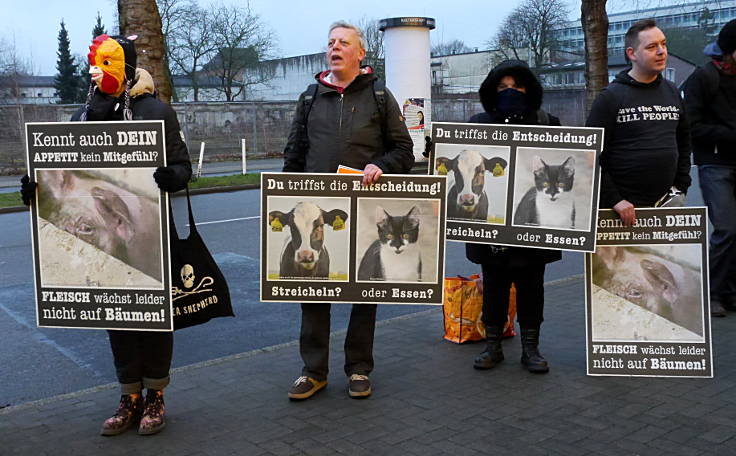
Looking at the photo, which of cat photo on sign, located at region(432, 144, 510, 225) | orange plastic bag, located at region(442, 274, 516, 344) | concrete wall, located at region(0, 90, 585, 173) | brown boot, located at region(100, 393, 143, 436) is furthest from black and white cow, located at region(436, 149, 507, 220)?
concrete wall, located at region(0, 90, 585, 173)

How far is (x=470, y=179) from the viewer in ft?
16.0

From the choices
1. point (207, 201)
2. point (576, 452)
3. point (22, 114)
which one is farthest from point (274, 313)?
point (22, 114)

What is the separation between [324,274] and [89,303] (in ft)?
4.06

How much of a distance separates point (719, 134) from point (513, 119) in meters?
2.12

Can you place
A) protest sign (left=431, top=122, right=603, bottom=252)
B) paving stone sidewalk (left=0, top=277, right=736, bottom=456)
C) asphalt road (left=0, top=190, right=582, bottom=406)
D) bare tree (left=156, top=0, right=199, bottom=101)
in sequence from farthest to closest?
bare tree (left=156, top=0, right=199, bottom=101), asphalt road (left=0, top=190, right=582, bottom=406), protest sign (left=431, top=122, right=603, bottom=252), paving stone sidewalk (left=0, top=277, right=736, bottom=456)

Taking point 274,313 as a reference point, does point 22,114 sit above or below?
above

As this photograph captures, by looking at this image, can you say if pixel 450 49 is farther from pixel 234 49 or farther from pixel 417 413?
pixel 417 413

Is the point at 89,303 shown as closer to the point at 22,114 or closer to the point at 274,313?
the point at 274,313

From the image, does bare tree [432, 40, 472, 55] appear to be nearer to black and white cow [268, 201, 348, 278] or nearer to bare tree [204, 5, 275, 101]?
bare tree [204, 5, 275, 101]

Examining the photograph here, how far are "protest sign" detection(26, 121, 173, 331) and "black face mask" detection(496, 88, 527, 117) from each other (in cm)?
209

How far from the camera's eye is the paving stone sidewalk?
13.1 feet

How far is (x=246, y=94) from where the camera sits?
6375 cm

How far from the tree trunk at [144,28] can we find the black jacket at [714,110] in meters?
9.03

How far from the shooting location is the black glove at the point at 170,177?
13.3ft
